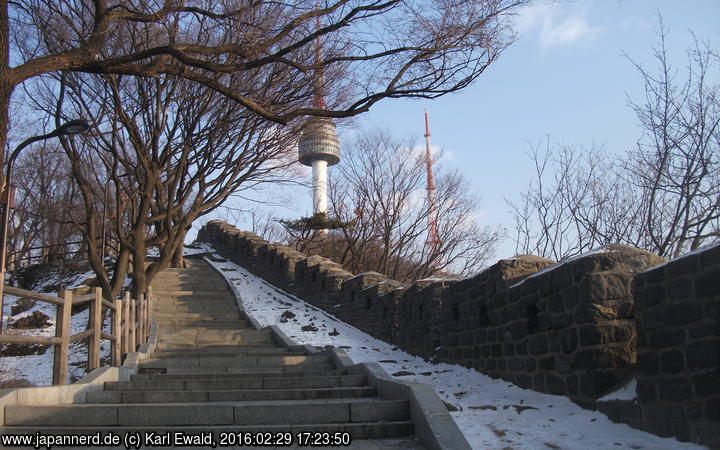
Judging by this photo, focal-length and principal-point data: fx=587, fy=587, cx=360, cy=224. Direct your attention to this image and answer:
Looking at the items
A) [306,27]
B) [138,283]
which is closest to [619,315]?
[306,27]

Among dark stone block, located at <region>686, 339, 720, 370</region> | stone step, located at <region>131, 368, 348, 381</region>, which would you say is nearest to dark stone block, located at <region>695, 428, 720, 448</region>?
dark stone block, located at <region>686, 339, 720, 370</region>

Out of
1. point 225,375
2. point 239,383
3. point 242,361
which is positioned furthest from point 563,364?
point 242,361

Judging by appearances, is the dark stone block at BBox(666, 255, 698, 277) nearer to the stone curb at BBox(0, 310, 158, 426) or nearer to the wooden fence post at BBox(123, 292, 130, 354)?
the stone curb at BBox(0, 310, 158, 426)

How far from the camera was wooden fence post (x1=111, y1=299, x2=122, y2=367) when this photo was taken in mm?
7547

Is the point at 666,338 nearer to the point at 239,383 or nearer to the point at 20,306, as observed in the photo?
the point at 239,383

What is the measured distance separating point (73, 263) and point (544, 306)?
2076cm

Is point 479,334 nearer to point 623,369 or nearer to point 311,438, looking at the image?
point 623,369

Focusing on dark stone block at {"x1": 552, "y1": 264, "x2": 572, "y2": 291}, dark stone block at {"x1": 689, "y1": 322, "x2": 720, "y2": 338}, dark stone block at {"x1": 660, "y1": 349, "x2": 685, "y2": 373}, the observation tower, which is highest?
the observation tower

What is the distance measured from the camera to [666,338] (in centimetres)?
448

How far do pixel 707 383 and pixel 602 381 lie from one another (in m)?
1.54

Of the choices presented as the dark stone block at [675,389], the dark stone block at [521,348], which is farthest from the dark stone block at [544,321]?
the dark stone block at [675,389]

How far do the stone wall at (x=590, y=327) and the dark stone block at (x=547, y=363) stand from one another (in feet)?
0.03

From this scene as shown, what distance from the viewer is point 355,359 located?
995cm

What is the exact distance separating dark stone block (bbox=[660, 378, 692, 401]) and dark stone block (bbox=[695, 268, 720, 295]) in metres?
0.67
